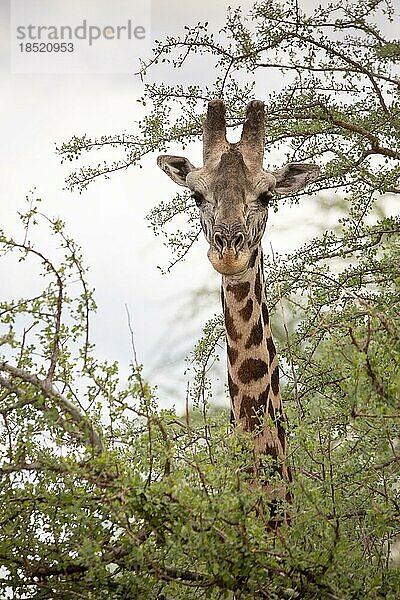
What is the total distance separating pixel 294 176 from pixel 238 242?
25.7 inches

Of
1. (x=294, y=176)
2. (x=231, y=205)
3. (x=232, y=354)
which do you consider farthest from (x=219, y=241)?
(x=294, y=176)

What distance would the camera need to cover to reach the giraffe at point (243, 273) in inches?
125

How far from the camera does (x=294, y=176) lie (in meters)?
3.70

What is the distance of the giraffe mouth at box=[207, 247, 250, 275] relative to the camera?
3120mm

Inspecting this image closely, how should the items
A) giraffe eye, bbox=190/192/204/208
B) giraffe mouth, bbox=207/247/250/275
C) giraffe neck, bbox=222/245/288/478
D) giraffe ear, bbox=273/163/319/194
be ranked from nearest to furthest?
giraffe mouth, bbox=207/247/250/275
giraffe neck, bbox=222/245/288/478
giraffe eye, bbox=190/192/204/208
giraffe ear, bbox=273/163/319/194

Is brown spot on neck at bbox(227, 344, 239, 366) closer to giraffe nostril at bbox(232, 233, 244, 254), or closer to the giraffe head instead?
the giraffe head

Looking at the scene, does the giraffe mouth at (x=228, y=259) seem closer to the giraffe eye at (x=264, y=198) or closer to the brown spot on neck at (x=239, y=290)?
the brown spot on neck at (x=239, y=290)

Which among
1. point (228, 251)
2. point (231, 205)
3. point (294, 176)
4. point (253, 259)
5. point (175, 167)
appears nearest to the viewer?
point (228, 251)

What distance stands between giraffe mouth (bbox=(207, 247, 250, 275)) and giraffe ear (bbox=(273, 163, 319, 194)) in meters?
0.58

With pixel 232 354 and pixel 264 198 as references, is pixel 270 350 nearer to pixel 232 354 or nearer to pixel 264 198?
pixel 232 354

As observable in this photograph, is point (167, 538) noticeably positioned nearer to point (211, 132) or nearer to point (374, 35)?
point (211, 132)

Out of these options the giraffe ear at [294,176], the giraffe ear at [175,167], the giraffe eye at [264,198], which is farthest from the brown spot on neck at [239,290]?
the giraffe ear at [175,167]

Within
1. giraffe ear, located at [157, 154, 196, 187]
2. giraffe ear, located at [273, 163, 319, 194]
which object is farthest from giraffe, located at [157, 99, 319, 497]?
giraffe ear, located at [157, 154, 196, 187]

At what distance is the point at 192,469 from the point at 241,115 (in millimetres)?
2729
